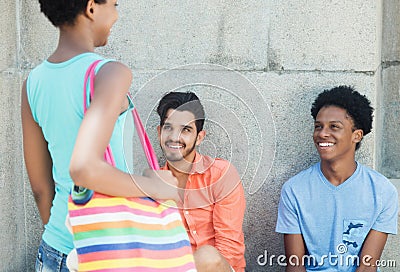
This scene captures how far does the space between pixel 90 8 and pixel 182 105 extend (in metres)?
1.77

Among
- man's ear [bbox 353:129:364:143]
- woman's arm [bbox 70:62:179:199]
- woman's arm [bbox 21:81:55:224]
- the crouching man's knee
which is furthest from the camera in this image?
man's ear [bbox 353:129:364:143]

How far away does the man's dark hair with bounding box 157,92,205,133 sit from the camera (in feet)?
11.8

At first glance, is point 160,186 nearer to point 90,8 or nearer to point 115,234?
point 115,234

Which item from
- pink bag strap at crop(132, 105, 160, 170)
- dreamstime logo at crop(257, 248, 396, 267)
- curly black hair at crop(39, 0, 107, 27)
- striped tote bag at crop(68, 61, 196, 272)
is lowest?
dreamstime logo at crop(257, 248, 396, 267)

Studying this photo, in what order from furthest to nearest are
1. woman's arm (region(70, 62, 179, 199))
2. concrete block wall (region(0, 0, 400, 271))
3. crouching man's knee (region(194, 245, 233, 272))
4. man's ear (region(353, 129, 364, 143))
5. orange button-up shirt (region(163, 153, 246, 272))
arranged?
concrete block wall (region(0, 0, 400, 271)), man's ear (region(353, 129, 364, 143)), orange button-up shirt (region(163, 153, 246, 272)), crouching man's knee (region(194, 245, 233, 272)), woman's arm (region(70, 62, 179, 199))

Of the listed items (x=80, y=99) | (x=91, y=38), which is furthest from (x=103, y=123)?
(x=91, y=38)

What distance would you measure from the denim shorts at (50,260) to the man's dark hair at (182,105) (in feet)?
5.44

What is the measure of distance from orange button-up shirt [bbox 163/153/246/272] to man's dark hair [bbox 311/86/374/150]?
656 mm

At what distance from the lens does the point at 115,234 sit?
1.78 meters

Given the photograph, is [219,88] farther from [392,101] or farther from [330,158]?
[392,101]

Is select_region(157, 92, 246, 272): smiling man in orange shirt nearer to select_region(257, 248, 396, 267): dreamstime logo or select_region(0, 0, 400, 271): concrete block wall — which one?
select_region(0, 0, 400, 271): concrete block wall

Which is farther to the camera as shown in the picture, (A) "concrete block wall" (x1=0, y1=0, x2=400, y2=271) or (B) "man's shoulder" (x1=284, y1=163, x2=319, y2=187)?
(A) "concrete block wall" (x1=0, y1=0, x2=400, y2=271)

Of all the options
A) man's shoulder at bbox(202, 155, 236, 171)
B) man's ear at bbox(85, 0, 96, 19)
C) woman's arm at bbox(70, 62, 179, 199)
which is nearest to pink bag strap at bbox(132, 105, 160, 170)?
woman's arm at bbox(70, 62, 179, 199)

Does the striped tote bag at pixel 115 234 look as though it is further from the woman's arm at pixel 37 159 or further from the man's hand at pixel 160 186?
the woman's arm at pixel 37 159
